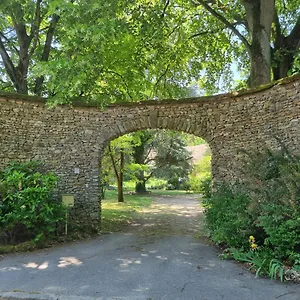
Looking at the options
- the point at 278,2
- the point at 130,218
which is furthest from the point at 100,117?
the point at 278,2

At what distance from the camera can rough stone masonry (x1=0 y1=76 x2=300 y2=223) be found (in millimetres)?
7910

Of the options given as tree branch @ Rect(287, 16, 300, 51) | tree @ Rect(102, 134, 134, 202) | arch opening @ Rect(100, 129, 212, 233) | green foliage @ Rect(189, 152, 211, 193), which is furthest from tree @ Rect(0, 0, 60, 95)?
green foliage @ Rect(189, 152, 211, 193)

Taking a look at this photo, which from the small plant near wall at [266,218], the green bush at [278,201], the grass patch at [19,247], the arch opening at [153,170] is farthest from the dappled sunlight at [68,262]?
the arch opening at [153,170]

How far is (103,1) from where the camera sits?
6.11 m

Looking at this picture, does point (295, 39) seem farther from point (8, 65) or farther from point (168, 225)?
point (8, 65)

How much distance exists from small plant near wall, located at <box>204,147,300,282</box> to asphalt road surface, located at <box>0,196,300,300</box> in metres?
0.31

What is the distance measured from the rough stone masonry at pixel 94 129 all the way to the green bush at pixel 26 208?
0.98 meters

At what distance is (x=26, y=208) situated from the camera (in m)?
6.91

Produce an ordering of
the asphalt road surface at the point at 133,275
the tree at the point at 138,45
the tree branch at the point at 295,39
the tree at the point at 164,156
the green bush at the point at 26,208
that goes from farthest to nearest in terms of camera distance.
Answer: the tree at the point at 164,156, the tree branch at the point at 295,39, the green bush at the point at 26,208, the tree at the point at 138,45, the asphalt road surface at the point at 133,275

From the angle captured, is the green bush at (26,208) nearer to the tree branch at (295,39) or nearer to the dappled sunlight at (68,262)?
the dappled sunlight at (68,262)

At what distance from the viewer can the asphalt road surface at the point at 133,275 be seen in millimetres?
3980

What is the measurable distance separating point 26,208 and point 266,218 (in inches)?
199

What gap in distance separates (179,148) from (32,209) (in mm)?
18744

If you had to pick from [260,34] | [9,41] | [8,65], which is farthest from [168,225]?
[9,41]
